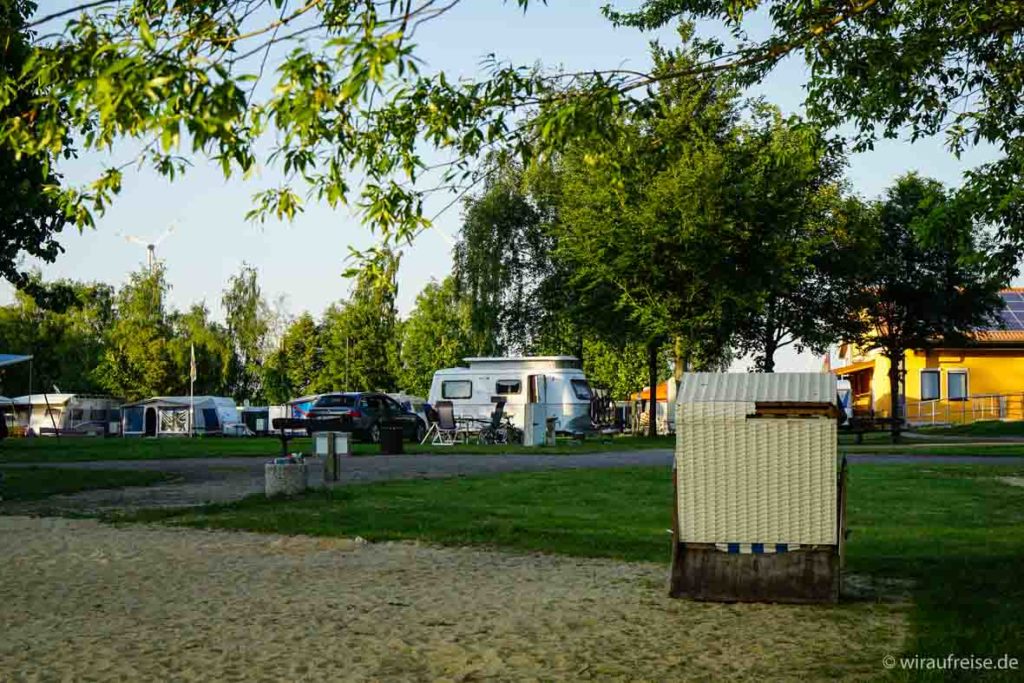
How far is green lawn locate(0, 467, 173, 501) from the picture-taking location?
16.6 metres

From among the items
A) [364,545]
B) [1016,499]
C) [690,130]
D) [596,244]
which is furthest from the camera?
[596,244]

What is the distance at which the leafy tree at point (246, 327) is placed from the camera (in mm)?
82188

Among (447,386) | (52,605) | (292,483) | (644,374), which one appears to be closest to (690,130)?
(52,605)

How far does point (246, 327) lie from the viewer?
3280 inches

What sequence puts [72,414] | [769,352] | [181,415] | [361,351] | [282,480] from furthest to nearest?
[361,351] < [72,414] < [181,415] < [769,352] < [282,480]

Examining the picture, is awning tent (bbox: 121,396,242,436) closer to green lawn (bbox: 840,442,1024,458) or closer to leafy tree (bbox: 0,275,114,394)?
leafy tree (bbox: 0,275,114,394)

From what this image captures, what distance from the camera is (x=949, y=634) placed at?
6676 mm

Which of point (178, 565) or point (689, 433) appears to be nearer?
point (689, 433)

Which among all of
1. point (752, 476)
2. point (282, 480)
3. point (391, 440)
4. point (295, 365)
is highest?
point (295, 365)

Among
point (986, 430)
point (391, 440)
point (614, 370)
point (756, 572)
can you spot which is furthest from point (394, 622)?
point (614, 370)

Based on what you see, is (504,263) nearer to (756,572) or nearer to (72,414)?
(72,414)

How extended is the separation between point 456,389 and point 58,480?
74.9 feet

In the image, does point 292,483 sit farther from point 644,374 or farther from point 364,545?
point 644,374

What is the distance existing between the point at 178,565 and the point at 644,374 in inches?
2563
